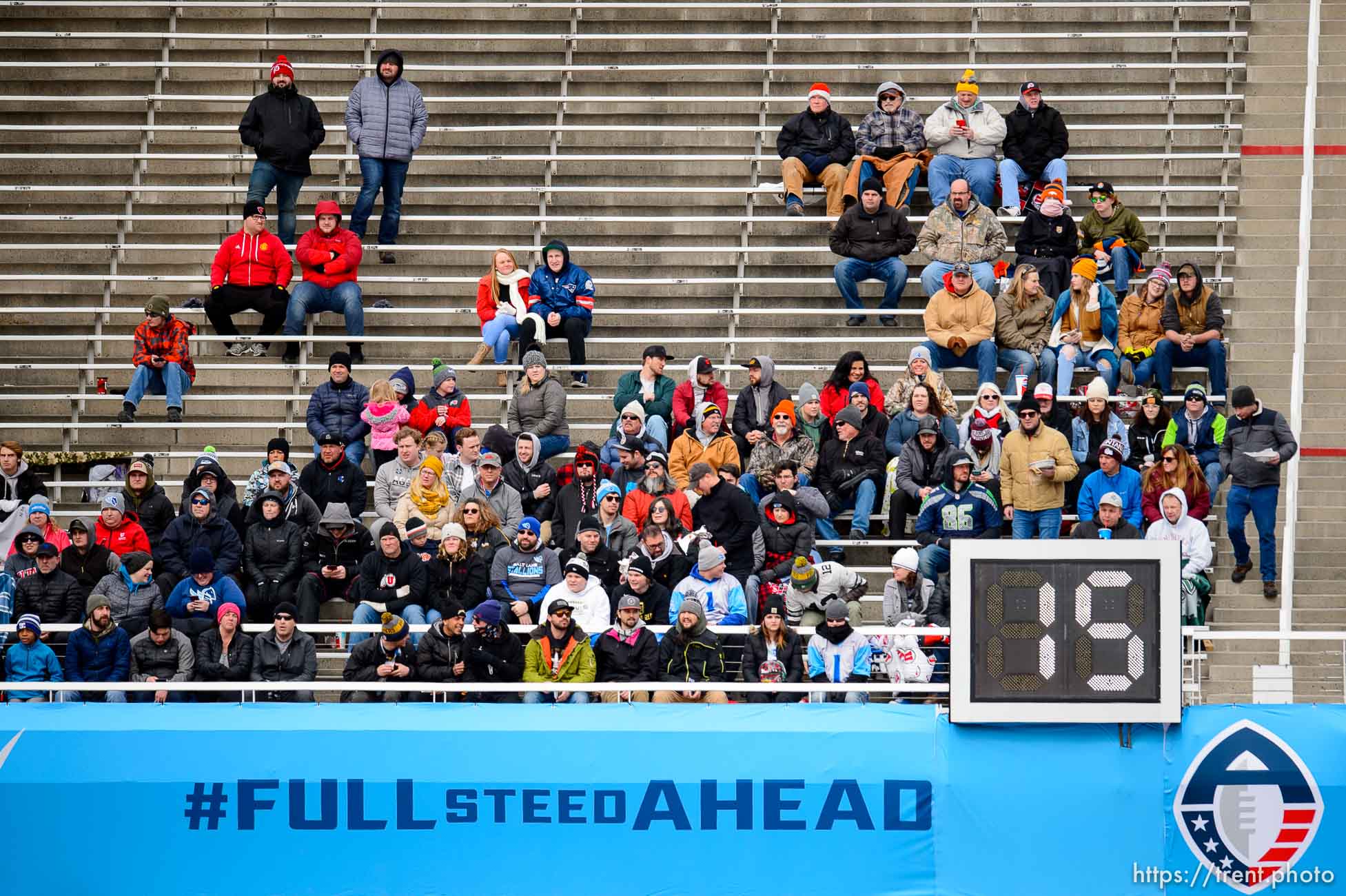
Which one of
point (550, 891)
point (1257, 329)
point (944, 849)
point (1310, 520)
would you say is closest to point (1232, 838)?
point (944, 849)

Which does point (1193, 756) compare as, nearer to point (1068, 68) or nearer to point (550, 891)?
point (550, 891)

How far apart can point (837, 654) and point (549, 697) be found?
1.99 meters

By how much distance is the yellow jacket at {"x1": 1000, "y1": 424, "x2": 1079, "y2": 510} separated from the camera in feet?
51.7

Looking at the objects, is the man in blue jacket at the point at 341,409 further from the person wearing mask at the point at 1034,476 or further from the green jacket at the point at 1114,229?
the green jacket at the point at 1114,229

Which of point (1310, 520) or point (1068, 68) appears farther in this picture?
point (1068, 68)

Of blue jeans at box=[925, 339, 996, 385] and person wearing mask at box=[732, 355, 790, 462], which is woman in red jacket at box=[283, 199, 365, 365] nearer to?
person wearing mask at box=[732, 355, 790, 462]

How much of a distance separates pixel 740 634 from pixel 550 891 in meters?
2.37

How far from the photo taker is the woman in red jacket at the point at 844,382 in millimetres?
16906

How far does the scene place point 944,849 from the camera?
1245 cm

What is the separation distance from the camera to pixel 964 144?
19.4 meters

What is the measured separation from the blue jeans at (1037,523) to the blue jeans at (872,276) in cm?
341

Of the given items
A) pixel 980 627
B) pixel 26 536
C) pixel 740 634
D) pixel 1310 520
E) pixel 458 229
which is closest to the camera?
pixel 980 627

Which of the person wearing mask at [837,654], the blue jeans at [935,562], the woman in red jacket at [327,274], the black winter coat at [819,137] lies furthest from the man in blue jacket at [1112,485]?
the woman in red jacket at [327,274]

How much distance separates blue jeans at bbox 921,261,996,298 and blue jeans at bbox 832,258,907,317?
28 cm
